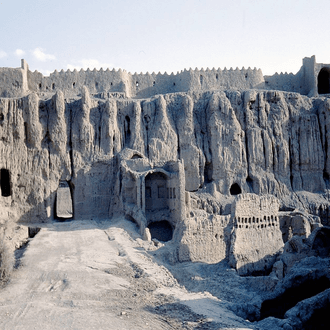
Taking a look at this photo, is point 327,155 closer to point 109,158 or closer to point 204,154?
point 204,154

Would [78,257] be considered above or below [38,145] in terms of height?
below

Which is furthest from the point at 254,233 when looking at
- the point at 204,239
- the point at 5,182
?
the point at 5,182

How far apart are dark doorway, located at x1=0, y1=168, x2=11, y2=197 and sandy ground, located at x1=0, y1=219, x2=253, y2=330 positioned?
11709mm

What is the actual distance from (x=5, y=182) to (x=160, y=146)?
11.1 metres

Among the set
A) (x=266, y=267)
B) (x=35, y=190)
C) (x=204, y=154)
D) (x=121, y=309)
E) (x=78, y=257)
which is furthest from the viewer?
(x=204, y=154)

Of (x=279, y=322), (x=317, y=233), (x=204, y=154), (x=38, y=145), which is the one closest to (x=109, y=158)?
(x=38, y=145)

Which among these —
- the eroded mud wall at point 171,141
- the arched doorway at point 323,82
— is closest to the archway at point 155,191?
the eroded mud wall at point 171,141

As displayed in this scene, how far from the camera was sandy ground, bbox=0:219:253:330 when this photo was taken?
10.8 m

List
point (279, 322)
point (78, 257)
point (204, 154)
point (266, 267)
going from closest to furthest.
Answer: point (279, 322) → point (78, 257) → point (266, 267) → point (204, 154)

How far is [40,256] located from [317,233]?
36.6 ft

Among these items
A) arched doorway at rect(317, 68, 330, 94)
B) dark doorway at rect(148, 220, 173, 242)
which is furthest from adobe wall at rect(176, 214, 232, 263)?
arched doorway at rect(317, 68, 330, 94)

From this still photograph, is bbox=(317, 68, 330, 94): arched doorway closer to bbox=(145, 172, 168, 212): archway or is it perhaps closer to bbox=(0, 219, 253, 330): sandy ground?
bbox=(145, 172, 168, 212): archway

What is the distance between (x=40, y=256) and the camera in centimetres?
1778

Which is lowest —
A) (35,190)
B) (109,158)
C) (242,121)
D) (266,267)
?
(266,267)
